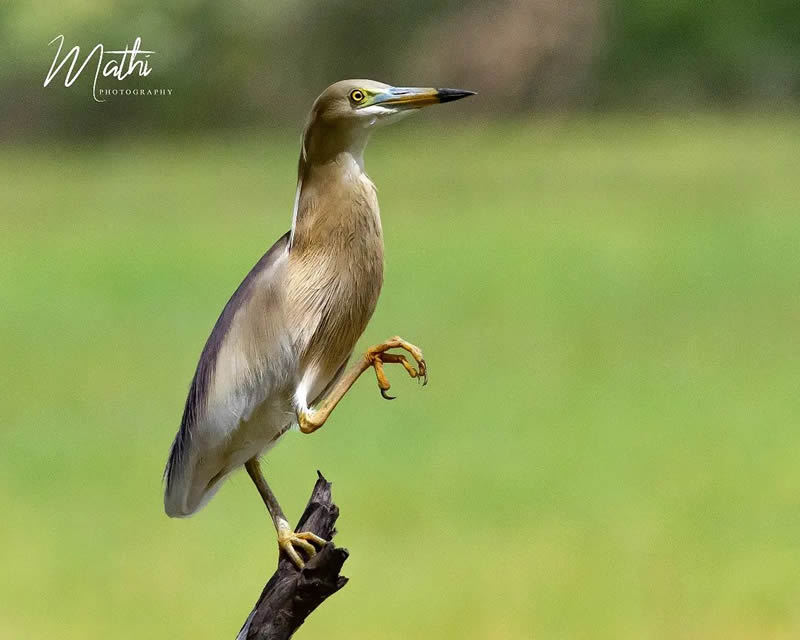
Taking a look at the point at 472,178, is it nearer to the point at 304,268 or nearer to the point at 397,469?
the point at 397,469

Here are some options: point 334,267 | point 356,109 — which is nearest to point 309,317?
point 334,267

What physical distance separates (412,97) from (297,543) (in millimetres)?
437

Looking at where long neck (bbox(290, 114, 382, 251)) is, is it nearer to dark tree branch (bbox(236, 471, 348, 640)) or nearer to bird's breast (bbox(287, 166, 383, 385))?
bird's breast (bbox(287, 166, 383, 385))

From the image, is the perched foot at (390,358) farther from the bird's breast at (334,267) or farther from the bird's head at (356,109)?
the bird's head at (356,109)

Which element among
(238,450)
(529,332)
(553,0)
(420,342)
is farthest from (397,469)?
(553,0)

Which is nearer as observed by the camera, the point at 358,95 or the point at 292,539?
the point at 358,95

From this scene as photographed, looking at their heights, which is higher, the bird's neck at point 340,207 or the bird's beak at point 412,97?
the bird's beak at point 412,97

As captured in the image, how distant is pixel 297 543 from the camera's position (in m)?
1.32

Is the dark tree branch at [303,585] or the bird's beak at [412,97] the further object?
the dark tree branch at [303,585]

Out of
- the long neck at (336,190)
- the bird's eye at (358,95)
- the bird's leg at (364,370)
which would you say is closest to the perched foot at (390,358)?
the bird's leg at (364,370)

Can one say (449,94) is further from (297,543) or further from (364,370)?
(297,543)

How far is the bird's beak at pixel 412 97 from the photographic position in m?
1.17

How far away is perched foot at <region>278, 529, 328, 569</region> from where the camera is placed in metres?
1.31

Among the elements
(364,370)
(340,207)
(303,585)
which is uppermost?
(340,207)
